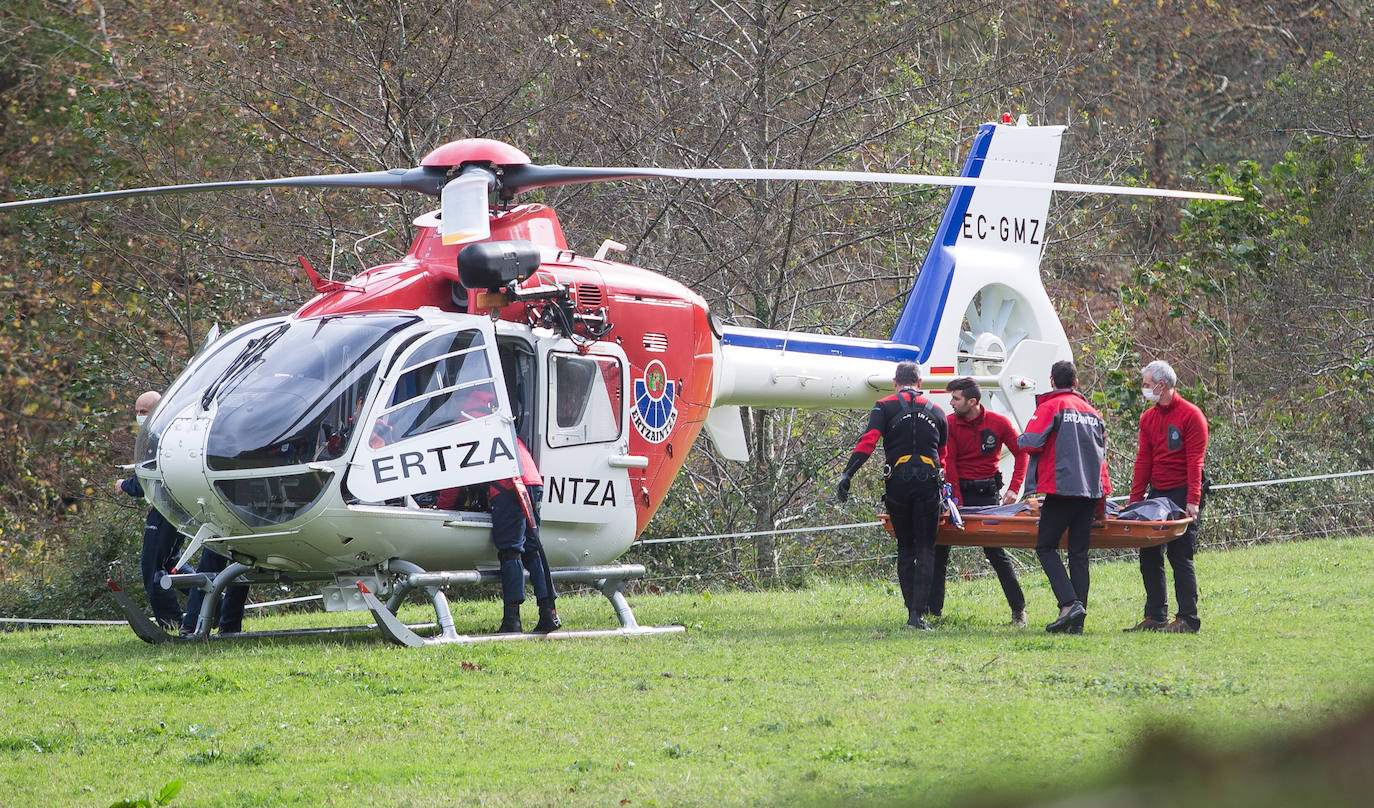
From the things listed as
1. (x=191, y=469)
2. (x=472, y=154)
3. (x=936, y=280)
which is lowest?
(x=191, y=469)

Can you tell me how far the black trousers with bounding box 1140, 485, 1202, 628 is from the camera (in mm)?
9031

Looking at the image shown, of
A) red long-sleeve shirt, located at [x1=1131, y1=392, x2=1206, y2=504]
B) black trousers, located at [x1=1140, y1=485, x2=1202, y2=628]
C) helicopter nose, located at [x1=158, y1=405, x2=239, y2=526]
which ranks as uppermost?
red long-sleeve shirt, located at [x1=1131, y1=392, x2=1206, y2=504]

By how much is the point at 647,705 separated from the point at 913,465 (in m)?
3.12

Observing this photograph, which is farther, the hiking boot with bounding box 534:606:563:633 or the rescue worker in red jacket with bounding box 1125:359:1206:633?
the hiking boot with bounding box 534:606:563:633

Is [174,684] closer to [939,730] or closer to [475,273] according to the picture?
[475,273]

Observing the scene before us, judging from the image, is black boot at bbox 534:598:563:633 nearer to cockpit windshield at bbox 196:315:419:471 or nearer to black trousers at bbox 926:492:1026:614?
cockpit windshield at bbox 196:315:419:471

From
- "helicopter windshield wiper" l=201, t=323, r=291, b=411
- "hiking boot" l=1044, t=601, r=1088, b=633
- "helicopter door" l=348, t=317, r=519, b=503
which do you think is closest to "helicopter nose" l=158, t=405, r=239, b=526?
"helicopter windshield wiper" l=201, t=323, r=291, b=411

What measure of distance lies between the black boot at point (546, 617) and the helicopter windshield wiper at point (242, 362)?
8.34 feet

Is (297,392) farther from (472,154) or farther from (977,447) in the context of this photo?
(977,447)

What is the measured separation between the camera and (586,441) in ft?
33.8

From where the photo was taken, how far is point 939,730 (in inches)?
238

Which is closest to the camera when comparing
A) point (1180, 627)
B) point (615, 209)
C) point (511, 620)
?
point (1180, 627)

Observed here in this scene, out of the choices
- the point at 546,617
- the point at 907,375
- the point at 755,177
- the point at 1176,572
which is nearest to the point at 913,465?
the point at 907,375

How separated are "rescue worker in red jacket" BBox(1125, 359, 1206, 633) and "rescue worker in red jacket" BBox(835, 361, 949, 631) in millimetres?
1369
